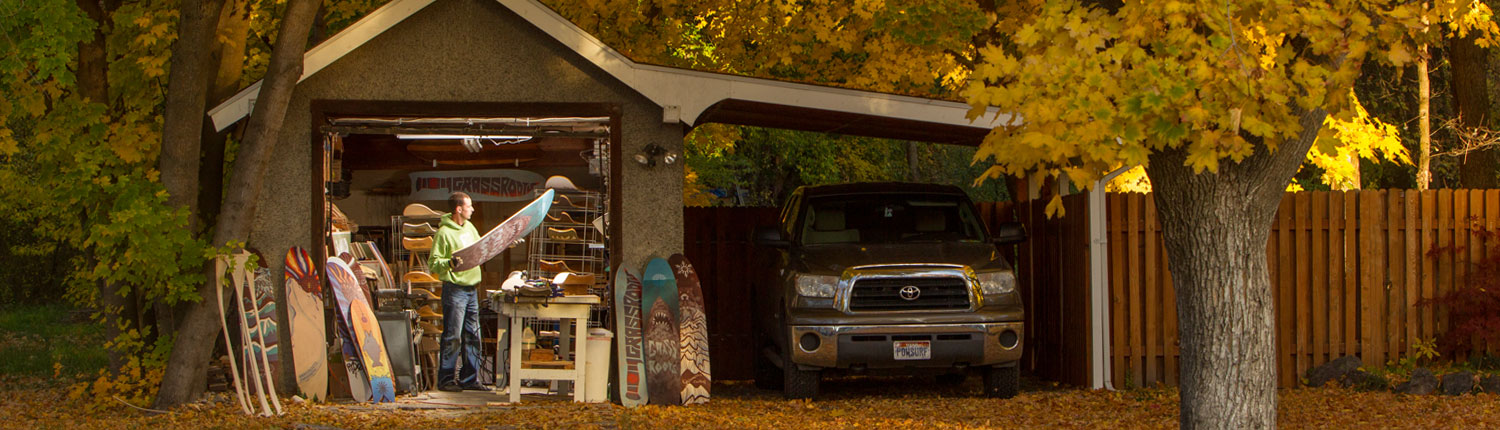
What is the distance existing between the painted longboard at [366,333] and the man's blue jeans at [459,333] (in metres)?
1.05

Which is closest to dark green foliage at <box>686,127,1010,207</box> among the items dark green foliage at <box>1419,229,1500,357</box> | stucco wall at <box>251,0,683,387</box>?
stucco wall at <box>251,0,683,387</box>

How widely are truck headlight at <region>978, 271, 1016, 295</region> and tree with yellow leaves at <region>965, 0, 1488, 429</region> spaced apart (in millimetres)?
2756

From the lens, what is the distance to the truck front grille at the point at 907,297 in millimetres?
10391

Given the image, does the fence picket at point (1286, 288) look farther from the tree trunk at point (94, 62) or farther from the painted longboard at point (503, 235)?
the tree trunk at point (94, 62)

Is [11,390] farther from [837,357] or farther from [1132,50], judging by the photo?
[1132,50]

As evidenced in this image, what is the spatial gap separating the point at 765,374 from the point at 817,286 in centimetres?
226

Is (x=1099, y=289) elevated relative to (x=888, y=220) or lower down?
lower down

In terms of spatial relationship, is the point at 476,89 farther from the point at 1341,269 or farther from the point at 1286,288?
the point at 1341,269

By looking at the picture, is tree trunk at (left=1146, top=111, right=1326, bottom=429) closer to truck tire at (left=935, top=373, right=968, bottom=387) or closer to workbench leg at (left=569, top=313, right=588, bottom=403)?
workbench leg at (left=569, top=313, right=588, bottom=403)

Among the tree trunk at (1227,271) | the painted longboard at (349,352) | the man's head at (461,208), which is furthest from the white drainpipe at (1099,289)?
the painted longboard at (349,352)

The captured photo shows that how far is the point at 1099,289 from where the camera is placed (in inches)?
443

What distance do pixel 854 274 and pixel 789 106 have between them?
1.44 metres

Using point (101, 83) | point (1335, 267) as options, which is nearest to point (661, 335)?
point (101, 83)

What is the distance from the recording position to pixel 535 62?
10867 mm
